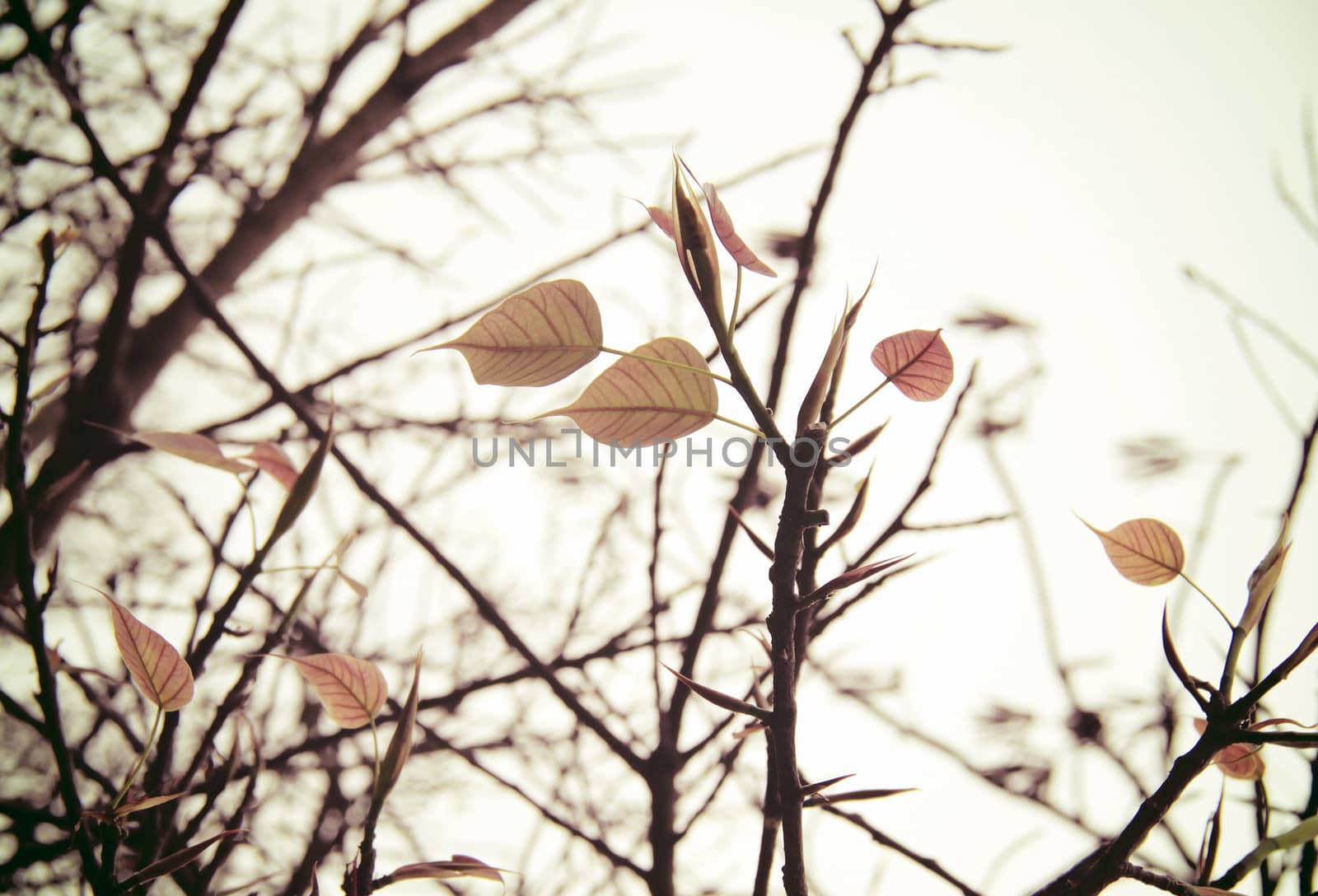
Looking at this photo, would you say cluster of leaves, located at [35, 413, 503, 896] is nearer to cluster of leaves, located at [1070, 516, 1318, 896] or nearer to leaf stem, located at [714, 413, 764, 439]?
leaf stem, located at [714, 413, 764, 439]

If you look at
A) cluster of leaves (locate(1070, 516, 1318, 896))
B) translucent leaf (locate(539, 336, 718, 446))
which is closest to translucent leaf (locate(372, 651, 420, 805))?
translucent leaf (locate(539, 336, 718, 446))

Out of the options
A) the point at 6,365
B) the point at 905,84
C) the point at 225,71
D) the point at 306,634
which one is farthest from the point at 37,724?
the point at 225,71

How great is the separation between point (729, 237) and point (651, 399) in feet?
0.28

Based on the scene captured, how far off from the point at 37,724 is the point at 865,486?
0.73m

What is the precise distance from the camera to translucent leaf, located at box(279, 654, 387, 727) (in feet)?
1.29

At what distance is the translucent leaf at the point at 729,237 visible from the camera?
29 centimetres

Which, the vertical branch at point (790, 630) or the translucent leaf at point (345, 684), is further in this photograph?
the translucent leaf at point (345, 684)

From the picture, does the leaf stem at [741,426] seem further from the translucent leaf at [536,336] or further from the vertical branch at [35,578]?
the vertical branch at [35,578]

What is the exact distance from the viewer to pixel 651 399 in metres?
0.29

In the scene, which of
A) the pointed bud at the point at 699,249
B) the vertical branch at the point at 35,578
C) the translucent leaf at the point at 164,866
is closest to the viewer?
the pointed bud at the point at 699,249

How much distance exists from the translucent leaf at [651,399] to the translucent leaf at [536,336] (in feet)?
0.07

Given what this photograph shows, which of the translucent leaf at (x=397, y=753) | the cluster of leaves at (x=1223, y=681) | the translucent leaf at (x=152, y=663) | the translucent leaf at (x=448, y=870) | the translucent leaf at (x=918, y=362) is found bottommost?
the translucent leaf at (x=448, y=870)

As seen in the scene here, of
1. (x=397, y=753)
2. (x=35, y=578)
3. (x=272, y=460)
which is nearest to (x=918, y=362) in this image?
(x=397, y=753)

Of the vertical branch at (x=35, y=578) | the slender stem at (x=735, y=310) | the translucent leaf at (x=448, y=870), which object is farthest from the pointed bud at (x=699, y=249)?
the vertical branch at (x=35, y=578)
